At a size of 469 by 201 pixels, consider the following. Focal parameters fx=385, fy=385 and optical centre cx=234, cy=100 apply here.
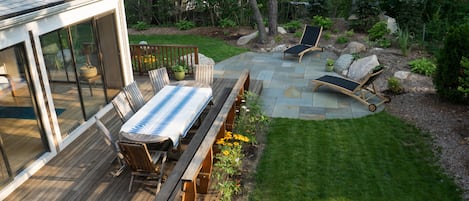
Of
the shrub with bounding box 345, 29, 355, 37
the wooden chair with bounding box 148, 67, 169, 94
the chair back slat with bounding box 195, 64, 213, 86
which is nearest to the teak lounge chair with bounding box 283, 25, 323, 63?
the shrub with bounding box 345, 29, 355, 37

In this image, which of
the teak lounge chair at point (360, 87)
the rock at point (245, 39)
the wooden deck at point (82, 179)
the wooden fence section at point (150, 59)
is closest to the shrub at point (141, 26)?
the rock at point (245, 39)

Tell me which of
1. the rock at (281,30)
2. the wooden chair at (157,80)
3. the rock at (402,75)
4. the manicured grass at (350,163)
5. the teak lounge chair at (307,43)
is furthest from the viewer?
the rock at (281,30)

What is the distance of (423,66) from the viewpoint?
949 cm

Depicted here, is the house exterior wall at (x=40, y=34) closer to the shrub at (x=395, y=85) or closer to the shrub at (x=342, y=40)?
the shrub at (x=395, y=85)

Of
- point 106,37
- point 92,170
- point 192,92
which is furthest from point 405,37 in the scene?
point 92,170

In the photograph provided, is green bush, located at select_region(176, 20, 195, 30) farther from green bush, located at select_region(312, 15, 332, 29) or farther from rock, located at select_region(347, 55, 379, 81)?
rock, located at select_region(347, 55, 379, 81)

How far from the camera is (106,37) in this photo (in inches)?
320

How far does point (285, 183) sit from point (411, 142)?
266 centimetres

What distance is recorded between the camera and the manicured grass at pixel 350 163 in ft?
17.9

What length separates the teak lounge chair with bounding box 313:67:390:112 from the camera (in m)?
8.16

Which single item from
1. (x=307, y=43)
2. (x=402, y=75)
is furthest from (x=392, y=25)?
(x=402, y=75)

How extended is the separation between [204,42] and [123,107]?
818 centimetres

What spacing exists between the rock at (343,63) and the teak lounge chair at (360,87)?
138cm

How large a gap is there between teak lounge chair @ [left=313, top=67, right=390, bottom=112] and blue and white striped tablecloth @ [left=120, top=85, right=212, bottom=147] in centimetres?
320
